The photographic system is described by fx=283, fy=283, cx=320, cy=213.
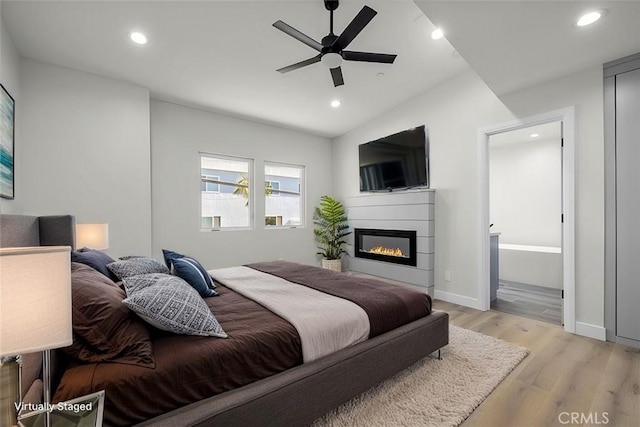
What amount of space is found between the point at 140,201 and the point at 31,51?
1784 mm

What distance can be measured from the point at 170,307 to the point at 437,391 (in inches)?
69.4

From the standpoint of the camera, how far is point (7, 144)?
7.73ft

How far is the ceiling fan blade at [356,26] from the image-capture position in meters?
2.07

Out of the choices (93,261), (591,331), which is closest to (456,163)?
(591,331)

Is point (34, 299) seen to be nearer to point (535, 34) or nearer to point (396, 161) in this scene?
point (535, 34)

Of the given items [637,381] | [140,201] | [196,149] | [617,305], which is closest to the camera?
[637,381]

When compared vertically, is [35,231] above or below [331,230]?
above

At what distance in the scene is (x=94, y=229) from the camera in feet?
8.92

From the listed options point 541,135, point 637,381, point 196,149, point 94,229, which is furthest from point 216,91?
point 541,135

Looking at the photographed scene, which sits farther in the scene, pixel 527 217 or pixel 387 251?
pixel 527 217

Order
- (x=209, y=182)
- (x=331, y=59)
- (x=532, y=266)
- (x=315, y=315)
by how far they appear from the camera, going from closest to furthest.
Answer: (x=315, y=315), (x=331, y=59), (x=209, y=182), (x=532, y=266)

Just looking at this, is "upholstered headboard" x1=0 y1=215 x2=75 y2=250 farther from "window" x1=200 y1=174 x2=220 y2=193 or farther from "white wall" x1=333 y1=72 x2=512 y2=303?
"white wall" x1=333 y1=72 x2=512 y2=303

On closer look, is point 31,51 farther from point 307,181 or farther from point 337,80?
point 307,181

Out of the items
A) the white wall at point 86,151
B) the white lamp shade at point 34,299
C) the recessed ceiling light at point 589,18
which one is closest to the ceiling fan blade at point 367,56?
the recessed ceiling light at point 589,18
